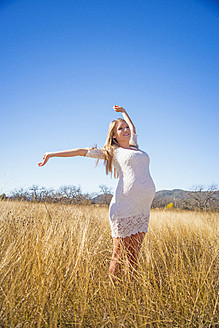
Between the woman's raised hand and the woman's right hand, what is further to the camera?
the woman's raised hand

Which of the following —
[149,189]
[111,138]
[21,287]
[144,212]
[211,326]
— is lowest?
[211,326]

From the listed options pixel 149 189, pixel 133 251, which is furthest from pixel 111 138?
A: pixel 133 251

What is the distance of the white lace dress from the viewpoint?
227 cm

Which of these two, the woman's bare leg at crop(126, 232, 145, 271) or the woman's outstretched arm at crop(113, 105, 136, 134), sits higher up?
the woman's outstretched arm at crop(113, 105, 136, 134)

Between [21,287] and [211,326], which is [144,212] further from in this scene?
[21,287]

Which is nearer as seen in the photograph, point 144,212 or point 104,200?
point 144,212

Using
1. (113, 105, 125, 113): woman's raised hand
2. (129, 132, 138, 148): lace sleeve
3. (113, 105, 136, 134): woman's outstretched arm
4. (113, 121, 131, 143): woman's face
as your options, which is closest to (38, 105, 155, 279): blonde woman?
(113, 121, 131, 143): woman's face

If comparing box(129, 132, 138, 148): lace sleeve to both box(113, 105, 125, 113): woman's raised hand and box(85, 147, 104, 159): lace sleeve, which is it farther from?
box(85, 147, 104, 159): lace sleeve

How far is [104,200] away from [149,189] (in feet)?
46.8

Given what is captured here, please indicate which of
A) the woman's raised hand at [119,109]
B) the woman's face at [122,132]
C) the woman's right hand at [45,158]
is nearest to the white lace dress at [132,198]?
the woman's face at [122,132]

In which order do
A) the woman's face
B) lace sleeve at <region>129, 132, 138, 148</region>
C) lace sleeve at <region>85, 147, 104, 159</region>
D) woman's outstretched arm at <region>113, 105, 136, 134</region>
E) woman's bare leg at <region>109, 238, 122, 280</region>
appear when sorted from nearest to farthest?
woman's bare leg at <region>109, 238, 122, 280</region> → lace sleeve at <region>85, 147, 104, 159</region> → the woman's face → lace sleeve at <region>129, 132, 138, 148</region> → woman's outstretched arm at <region>113, 105, 136, 134</region>

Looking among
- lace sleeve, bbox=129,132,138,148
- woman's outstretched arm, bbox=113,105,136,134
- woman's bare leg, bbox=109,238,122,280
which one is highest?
woman's outstretched arm, bbox=113,105,136,134

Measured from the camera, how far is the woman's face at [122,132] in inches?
102

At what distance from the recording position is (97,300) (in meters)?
1.92
